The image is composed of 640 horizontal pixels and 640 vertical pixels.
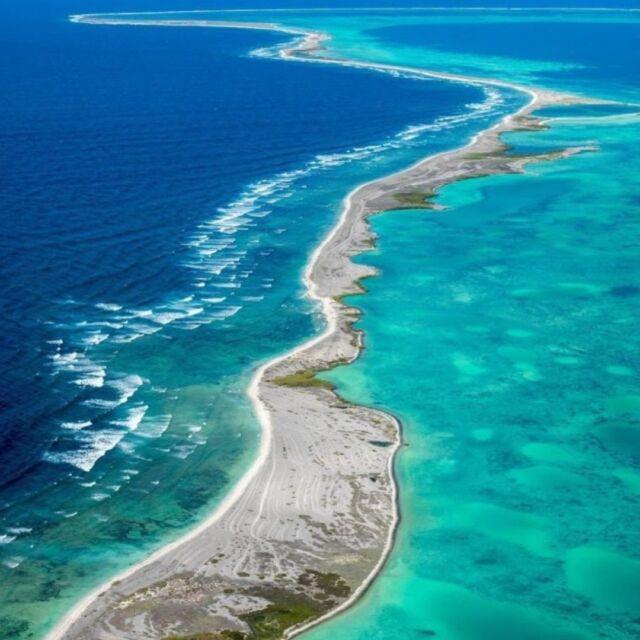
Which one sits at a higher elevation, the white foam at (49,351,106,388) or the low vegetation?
the low vegetation

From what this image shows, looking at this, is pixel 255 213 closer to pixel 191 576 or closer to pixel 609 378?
pixel 609 378

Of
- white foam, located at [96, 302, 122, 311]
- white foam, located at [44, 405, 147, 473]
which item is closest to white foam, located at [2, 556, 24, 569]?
white foam, located at [44, 405, 147, 473]

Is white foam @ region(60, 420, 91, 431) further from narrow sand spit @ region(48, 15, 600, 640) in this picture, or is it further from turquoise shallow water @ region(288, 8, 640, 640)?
turquoise shallow water @ region(288, 8, 640, 640)

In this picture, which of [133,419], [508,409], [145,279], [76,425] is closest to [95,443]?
[76,425]

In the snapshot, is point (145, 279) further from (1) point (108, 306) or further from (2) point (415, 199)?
(2) point (415, 199)

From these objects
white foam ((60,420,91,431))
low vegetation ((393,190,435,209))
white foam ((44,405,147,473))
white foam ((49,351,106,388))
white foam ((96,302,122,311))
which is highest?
low vegetation ((393,190,435,209))

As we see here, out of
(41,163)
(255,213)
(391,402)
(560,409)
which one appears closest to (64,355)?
(391,402)

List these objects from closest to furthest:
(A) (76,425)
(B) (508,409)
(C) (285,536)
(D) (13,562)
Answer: (D) (13,562)
(C) (285,536)
(A) (76,425)
(B) (508,409)

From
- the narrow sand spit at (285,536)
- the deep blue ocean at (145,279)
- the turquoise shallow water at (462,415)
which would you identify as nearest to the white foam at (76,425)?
the deep blue ocean at (145,279)

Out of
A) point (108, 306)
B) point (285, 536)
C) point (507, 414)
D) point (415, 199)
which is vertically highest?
point (415, 199)
